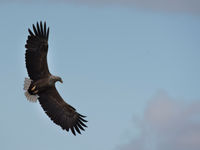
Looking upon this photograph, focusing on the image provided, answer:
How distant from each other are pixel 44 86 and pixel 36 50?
112cm

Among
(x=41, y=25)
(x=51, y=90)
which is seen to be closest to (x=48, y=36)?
(x=41, y=25)

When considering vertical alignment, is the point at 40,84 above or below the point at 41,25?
below

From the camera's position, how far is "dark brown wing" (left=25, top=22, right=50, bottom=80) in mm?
18422

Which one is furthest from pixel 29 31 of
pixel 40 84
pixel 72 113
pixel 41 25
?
pixel 72 113

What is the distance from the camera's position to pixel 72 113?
19312 mm

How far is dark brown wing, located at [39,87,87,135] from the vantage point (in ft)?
62.8

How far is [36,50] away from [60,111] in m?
2.18

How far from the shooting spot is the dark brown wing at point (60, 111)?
1916 cm

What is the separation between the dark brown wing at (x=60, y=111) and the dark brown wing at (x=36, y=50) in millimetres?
901

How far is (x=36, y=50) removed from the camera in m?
18.5

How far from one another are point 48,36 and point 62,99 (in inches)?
83.2

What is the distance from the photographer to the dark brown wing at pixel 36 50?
18422mm

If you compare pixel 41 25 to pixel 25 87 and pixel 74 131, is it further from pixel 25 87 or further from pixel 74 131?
pixel 74 131

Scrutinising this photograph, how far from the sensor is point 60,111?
63.5 ft
